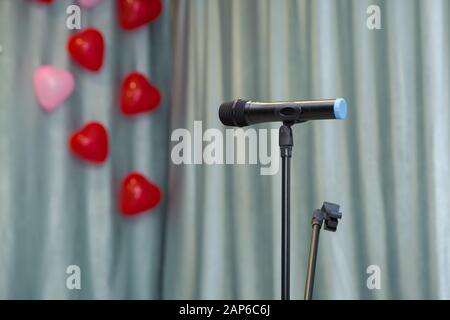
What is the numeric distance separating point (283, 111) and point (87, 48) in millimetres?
1072

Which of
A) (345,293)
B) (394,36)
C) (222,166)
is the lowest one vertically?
(345,293)

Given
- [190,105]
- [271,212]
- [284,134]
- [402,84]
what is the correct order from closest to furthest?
[284,134], [402,84], [271,212], [190,105]

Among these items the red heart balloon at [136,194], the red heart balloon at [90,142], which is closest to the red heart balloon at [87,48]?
the red heart balloon at [90,142]

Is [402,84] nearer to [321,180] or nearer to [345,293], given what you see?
[321,180]

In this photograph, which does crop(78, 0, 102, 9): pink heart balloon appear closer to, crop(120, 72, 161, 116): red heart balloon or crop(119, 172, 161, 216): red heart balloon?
crop(120, 72, 161, 116): red heart balloon

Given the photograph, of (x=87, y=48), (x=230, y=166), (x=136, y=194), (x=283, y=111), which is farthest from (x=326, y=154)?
(x=87, y=48)

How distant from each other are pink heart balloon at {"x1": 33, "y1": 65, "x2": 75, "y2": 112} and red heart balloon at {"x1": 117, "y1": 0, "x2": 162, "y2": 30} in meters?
0.29

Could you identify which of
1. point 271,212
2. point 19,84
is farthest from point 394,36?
point 19,84

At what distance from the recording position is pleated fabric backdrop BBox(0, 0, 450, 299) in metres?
2.10

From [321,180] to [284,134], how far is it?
0.79m

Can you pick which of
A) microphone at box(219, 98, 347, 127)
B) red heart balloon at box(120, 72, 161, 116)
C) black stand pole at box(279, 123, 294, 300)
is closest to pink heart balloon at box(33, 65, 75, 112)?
red heart balloon at box(120, 72, 161, 116)

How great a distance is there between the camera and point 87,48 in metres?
2.30

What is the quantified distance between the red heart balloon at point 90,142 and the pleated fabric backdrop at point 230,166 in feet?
0.20

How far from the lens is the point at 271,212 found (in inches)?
90.0
